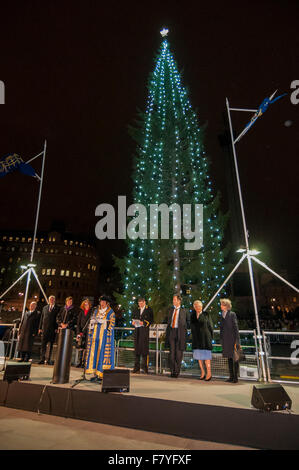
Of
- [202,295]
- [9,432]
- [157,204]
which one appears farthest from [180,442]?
[157,204]

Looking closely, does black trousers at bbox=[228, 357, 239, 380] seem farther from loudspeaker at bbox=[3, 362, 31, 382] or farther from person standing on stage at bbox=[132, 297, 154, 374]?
loudspeaker at bbox=[3, 362, 31, 382]

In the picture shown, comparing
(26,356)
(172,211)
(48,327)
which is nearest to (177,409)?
(48,327)

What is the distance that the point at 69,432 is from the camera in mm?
Result: 3590

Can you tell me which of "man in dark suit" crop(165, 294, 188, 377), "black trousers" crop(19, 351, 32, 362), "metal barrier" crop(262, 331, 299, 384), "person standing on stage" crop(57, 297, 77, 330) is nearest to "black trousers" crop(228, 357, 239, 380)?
"metal barrier" crop(262, 331, 299, 384)

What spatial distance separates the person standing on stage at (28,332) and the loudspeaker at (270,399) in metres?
6.68

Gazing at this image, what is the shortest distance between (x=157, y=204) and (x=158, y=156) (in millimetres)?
2490

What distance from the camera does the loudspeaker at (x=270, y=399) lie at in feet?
10.5

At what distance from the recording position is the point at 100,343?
5801 mm

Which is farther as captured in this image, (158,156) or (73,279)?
(73,279)

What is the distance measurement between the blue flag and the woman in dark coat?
26.2 feet

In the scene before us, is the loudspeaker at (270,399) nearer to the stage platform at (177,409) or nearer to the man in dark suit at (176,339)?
the stage platform at (177,409)

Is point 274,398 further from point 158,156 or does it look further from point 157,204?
point 158,156

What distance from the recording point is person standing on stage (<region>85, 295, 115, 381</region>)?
5609mm

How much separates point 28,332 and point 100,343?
3.31m
